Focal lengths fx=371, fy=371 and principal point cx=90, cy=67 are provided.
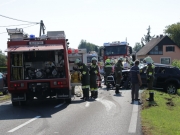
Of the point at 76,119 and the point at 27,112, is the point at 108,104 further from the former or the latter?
the point at 76,119

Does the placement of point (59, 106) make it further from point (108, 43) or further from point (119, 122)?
point (108, 43)

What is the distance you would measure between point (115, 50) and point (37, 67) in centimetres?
1606

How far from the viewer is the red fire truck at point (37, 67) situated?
1451 cm

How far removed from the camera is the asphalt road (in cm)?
929

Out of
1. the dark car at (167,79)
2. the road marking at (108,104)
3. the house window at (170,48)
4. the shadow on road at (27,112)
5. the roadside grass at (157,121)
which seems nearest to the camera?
the roadside grass at (157,121)

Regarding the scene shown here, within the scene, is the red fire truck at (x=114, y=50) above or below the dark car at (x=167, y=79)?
above

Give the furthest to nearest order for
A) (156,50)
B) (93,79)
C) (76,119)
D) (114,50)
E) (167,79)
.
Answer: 1. (156,50)
2. (114,50)
3. (167,79)
4. (93,79)
5. (76,119)

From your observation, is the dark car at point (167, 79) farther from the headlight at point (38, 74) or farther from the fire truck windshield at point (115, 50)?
the fire truck windshield at point (115, 50)

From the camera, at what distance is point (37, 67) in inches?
627

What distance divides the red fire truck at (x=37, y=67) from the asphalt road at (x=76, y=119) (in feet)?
2.24

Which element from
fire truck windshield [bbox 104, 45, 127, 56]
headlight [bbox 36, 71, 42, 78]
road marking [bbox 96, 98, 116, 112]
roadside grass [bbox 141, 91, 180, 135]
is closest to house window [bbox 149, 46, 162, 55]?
fire truck windshield [bbox 104, 45, 127, 56]

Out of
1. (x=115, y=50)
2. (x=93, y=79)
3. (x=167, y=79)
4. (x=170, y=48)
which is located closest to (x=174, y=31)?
(x=170, y=48)

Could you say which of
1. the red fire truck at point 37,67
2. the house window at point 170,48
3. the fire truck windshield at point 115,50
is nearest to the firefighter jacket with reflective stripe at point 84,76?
the red fire truck at point 37,67

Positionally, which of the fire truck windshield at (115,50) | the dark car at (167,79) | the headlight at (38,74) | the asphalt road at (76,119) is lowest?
the asphalt road at (76,119)
